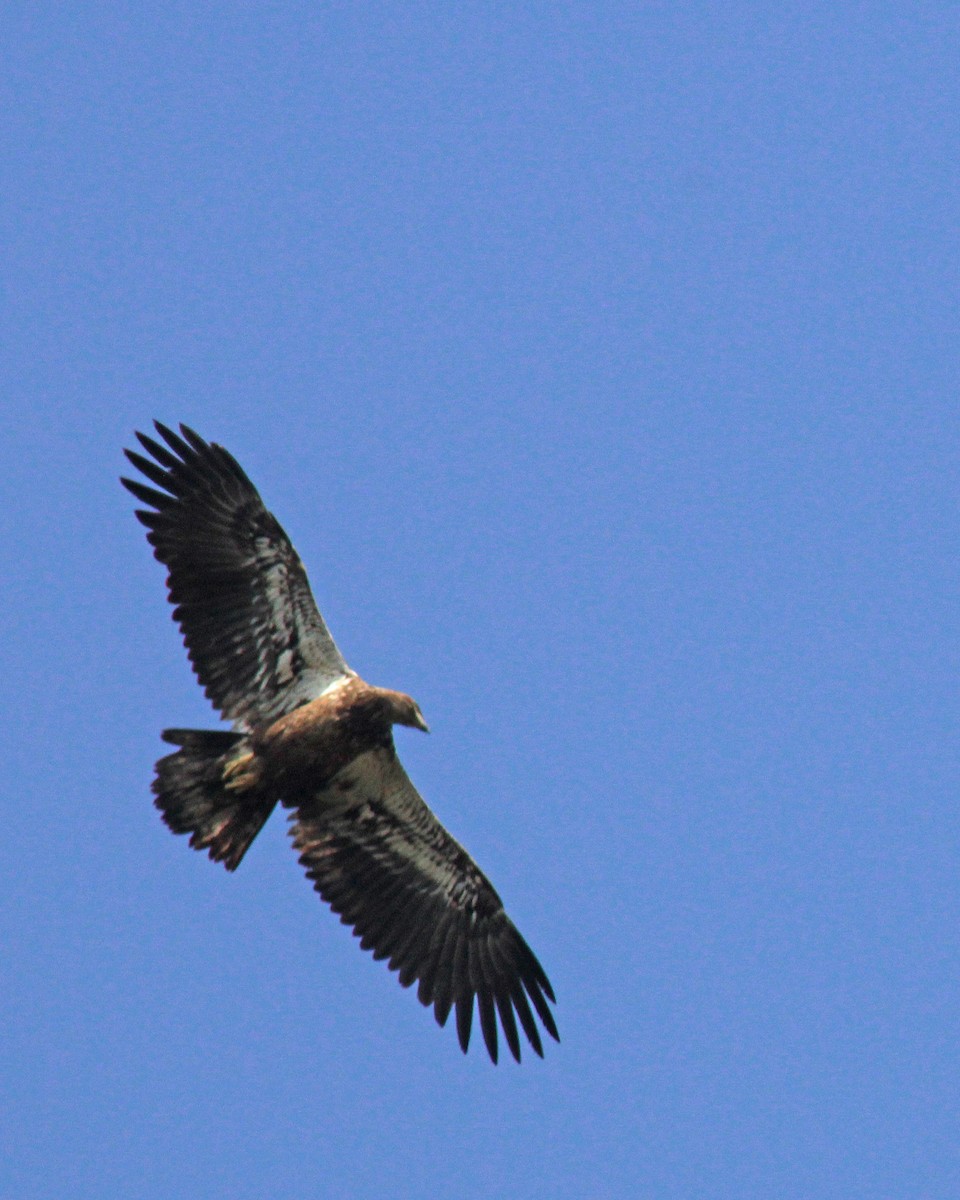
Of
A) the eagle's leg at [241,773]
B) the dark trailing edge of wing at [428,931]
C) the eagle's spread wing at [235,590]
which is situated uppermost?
the eagle's spread wing at [235,590]

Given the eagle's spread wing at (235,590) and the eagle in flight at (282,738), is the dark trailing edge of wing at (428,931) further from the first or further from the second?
the eagle's spread wing at (235,590)

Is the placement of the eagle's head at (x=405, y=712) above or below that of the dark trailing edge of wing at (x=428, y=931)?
above

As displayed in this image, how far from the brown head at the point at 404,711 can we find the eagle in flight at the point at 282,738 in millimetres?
10

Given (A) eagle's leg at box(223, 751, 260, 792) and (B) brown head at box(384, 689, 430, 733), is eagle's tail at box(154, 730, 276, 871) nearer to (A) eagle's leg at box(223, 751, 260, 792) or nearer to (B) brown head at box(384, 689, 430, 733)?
(A) eagle's leg at box(223, 751, 260, 792)

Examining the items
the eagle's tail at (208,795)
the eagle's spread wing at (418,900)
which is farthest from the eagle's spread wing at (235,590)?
the eagle's spread wing at (418,900)

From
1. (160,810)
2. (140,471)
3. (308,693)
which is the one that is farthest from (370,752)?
(140,471)

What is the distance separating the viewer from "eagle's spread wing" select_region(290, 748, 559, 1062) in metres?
14.1

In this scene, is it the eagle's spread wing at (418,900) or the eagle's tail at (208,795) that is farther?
the eagle's spread wing at (418,900)

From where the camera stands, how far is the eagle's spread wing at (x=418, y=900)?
14.1m

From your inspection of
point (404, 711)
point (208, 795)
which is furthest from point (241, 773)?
A: point (404, 711)

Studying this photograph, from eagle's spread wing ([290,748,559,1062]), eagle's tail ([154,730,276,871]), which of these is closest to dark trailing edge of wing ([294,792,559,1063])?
eagle's spread wing ([290,748,559,1062])

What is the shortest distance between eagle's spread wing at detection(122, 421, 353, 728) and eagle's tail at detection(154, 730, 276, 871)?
43 centimetres

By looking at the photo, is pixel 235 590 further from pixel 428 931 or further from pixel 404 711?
pixel 428 931

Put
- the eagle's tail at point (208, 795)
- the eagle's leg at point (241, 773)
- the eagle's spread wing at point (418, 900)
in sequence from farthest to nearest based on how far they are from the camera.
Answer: the eagle's spread wing at point (418, 900) < the eagle's leg at point (241, 773) < the eagle's tail at point (208, 795)
